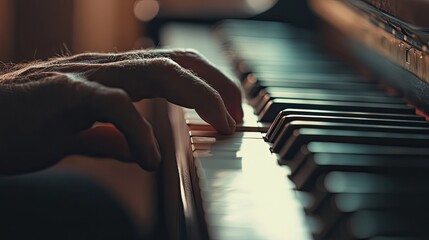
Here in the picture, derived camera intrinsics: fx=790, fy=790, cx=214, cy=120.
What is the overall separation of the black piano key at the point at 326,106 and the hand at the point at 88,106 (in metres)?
0.04

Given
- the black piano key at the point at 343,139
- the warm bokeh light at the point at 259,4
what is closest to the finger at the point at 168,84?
the black piano key at the point at 343,139

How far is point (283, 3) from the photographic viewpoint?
73.3 inches

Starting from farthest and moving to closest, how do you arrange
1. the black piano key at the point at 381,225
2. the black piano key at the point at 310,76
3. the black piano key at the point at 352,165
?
the black piano key at the point at 310,76
the black piano key at the point at 352,165
the black piano key at the point at 381,225

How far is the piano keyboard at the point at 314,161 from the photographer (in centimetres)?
61

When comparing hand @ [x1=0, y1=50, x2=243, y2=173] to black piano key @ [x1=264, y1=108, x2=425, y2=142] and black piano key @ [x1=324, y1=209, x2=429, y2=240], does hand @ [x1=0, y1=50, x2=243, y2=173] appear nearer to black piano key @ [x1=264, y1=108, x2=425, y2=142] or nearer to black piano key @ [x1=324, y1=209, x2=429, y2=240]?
black piano key @ [x1=264, y1=108, x2=425, y2=142]

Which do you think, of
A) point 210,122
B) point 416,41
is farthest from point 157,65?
point 416,41

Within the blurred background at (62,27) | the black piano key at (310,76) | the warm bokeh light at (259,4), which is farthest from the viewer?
the blurred background at (62,27)

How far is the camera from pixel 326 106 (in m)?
1.03

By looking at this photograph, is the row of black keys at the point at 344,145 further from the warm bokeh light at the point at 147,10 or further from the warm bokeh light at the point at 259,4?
the warm bokeh light at the point at 147,10

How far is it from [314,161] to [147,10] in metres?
1.63

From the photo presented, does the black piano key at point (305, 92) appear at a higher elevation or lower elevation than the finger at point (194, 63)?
lower

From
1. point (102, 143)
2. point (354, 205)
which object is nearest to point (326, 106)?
point (102, 143)

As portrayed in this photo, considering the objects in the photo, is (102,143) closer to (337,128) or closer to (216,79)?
(216,79)

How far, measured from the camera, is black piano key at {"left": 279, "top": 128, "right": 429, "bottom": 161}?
2.73 ft
